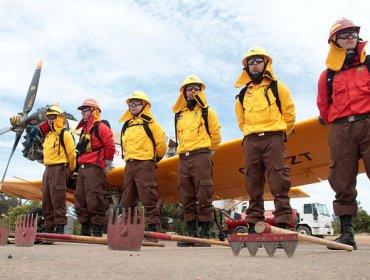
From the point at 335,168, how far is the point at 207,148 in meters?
1.97

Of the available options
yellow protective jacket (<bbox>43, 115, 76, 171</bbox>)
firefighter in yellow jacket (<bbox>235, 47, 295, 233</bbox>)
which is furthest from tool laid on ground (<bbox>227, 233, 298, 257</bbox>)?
yellow protective jacket (<bbox>43, 115, 76, 171</bbox>)

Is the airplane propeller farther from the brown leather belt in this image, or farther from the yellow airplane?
the brown leather belt

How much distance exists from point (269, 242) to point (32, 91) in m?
7.32

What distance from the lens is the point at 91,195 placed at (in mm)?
6379

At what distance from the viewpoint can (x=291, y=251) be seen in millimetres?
2855

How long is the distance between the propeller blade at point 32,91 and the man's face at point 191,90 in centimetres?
426

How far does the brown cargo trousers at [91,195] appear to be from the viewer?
6.39 m

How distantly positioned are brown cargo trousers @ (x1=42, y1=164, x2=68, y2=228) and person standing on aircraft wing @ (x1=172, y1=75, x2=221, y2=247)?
192cm

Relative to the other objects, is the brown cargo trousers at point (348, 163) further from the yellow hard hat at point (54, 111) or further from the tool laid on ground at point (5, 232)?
the yellow hard hat at point (54, 111)

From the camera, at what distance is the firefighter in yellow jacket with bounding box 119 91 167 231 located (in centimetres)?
579

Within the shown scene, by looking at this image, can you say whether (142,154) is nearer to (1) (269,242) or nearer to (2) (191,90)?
(2) (191,90)

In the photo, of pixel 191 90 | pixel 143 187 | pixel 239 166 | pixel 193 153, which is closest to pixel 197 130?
pixel 193 153

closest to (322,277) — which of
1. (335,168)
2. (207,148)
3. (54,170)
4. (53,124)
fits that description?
(335,168)

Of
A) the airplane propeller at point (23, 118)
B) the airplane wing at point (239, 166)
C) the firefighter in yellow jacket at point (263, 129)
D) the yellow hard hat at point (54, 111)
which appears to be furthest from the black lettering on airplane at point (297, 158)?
the airplane propeller at point (23, 118)
